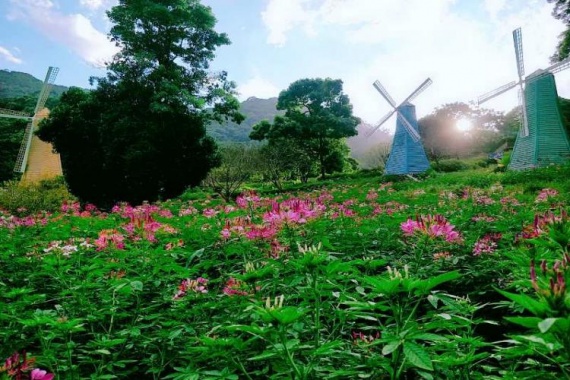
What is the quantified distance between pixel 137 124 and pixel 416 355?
21.2m

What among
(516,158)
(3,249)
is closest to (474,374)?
(3,249)

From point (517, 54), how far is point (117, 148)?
87.1ft

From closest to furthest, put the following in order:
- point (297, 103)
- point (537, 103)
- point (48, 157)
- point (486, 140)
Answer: point (537, 103), point (48, 157), point (297, 103), point (486, 140)

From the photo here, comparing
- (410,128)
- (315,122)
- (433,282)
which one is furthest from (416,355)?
(315,122)

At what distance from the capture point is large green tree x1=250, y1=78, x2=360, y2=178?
35.8 m

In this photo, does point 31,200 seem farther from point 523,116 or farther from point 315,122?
point 523,116

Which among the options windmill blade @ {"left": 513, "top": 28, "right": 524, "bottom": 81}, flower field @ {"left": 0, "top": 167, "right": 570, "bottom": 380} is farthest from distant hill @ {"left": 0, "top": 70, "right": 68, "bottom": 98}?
flower field @ {"left": 0, "top": 167, "right": 570, "bottom": 380}

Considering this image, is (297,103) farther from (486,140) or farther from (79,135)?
(486,140)

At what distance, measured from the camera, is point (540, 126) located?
71.6 feet

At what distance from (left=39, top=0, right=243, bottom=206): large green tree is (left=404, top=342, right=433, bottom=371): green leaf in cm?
2003

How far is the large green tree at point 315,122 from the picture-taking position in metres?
35.8

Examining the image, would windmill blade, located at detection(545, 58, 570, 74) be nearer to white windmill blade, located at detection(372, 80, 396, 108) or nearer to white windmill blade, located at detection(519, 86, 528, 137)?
white windmill blade, located at detection(519, 86, 528, 137)

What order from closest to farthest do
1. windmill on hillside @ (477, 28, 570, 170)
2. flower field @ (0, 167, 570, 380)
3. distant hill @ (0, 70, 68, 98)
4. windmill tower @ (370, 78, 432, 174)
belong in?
flower field @ (0, 167, 570, 380), windmill on hillside @ (477, 28, 570, 170), windmill tower @ (370, 78, 432, 174), distant hill @ (0, 70, 68, 98)

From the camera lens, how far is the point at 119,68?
20812 mm
